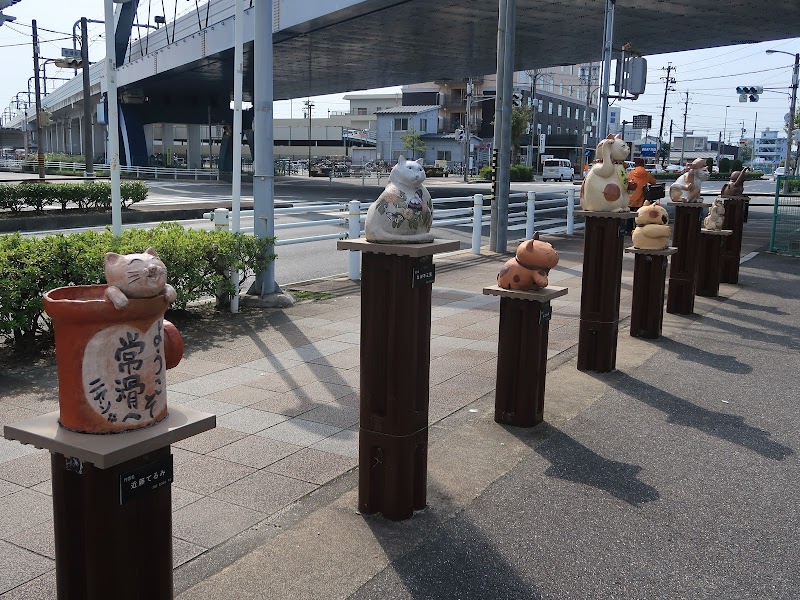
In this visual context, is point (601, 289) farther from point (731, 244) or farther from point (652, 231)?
point (731, 244)

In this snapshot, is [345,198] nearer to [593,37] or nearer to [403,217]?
[593,37]

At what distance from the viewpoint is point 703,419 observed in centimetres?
620

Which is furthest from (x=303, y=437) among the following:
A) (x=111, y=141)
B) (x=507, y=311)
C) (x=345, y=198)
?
(x=345, y=198)

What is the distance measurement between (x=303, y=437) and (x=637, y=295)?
477 centimetres

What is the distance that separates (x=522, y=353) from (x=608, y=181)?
2603 millimetres

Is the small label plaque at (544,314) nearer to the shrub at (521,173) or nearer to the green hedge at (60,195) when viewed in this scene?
the green hedge at (60,195)

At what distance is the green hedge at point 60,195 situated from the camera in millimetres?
20266

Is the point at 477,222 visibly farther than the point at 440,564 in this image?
Yes

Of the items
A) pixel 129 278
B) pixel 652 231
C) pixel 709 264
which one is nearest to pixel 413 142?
pixel 709 264

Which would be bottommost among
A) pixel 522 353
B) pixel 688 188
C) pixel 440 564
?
pixel 440 564

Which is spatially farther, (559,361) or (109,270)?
(559,361)

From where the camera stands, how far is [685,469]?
5172 mm

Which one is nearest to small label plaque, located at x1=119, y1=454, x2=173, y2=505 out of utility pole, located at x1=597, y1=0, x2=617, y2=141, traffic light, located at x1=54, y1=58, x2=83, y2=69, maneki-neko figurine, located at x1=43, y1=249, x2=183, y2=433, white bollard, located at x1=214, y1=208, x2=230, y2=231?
maneki-neko figurine, located at x1=43, y1=249, x2=183, y2=433

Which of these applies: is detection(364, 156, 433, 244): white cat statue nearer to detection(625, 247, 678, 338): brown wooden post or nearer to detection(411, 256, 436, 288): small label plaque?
detection(411, 256, 436, 288): small label plaque
